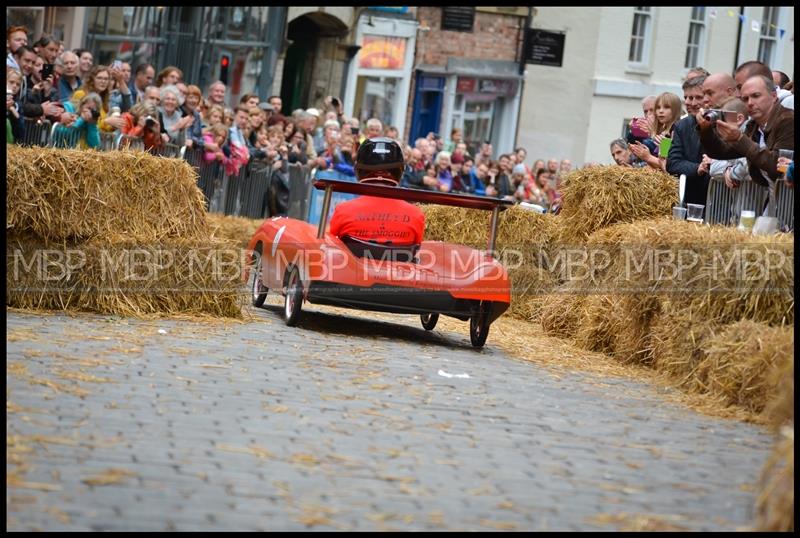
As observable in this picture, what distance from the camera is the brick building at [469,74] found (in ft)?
140

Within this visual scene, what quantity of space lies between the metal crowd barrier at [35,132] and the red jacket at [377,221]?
16.8 feet

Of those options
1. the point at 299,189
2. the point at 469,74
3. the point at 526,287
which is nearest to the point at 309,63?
the point at 469,74

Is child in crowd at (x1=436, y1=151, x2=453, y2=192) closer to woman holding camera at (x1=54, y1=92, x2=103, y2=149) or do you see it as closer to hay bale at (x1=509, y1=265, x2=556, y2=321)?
hay bale at (x1=509, y1=265, x2=556, y2=321)

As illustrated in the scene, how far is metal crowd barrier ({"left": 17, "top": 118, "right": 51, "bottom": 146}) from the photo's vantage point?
17.1m

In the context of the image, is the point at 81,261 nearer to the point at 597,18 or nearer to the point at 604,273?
the point at 604,273

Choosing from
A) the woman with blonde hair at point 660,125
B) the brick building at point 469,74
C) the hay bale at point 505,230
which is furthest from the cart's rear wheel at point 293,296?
the brick building at point 469,74

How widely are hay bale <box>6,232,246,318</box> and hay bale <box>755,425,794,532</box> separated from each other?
760 cm

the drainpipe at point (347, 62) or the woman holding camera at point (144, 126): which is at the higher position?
the drainpipe at point (347, 62)

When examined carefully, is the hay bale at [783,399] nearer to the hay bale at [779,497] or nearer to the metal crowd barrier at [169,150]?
the hay bale at [779,497]

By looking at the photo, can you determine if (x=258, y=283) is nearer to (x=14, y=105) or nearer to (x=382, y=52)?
(x=14, y=105)

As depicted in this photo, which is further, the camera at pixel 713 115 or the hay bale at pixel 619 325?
the camera at pixel 713 115

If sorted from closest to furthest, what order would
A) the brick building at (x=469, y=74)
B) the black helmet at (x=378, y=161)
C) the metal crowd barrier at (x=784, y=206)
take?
1. the metal crowd barrier at (x=784, y=206)
2. the black helmet at (x=378, y=161)
3. the brick building at (x=469, y=74)

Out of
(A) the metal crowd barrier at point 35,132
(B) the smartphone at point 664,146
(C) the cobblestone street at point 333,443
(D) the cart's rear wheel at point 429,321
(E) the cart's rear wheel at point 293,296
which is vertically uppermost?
(B) the smartphone at point 664,146

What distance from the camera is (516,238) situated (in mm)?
18125
